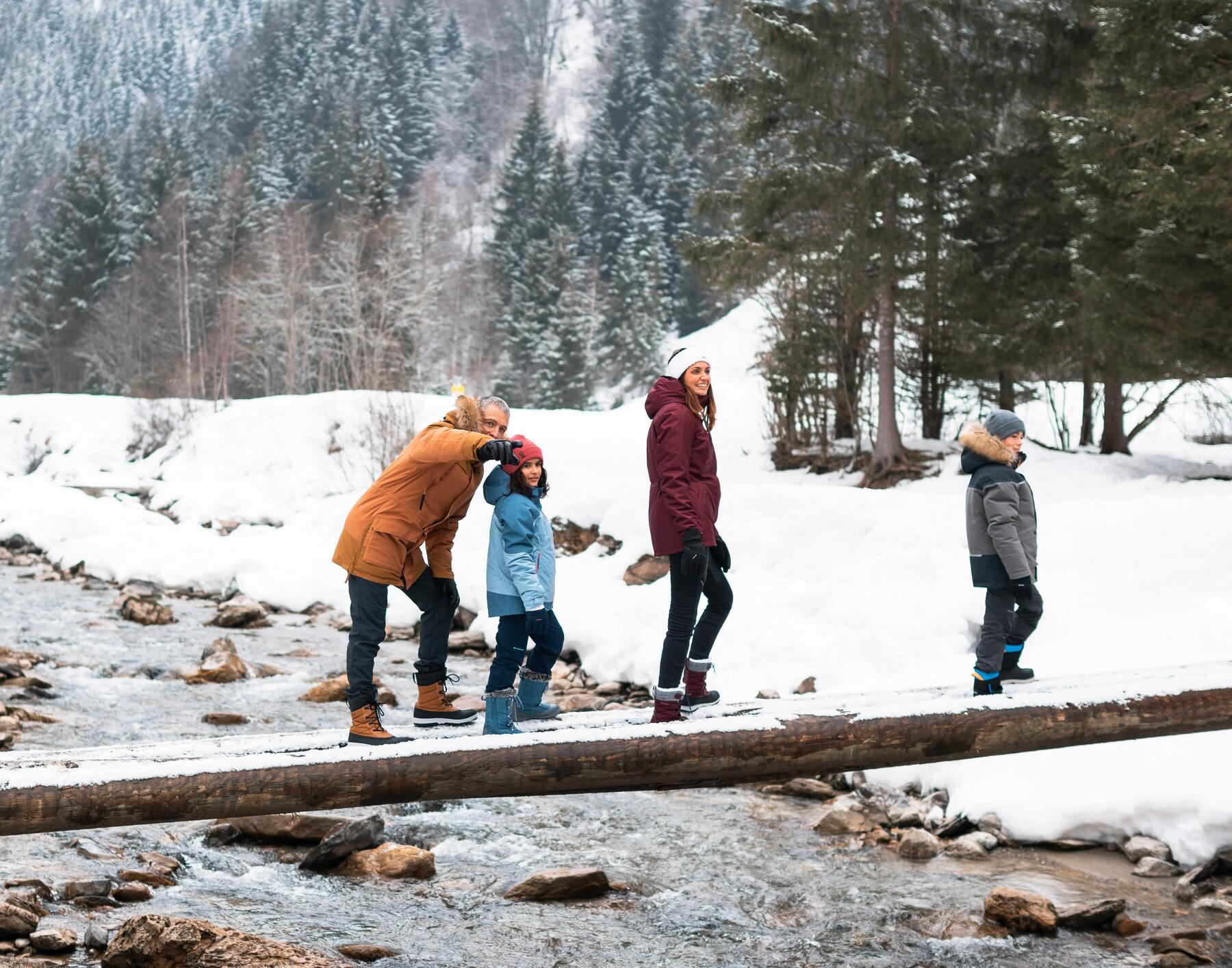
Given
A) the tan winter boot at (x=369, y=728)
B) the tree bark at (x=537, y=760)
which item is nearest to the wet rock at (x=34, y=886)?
the tree bark at (x=537, y=760)

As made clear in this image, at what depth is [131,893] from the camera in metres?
5.82

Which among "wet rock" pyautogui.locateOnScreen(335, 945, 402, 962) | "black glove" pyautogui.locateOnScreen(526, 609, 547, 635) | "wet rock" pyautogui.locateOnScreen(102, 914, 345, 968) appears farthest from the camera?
A: "black glove" pyautogui.locateOnScreen(526, 609, 547, 635)

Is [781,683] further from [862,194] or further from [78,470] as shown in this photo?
[78,470]

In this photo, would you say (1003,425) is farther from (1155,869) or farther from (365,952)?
(365,952)

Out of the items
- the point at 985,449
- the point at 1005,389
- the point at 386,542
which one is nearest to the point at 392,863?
the point at 386,542

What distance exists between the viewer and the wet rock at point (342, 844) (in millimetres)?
6445

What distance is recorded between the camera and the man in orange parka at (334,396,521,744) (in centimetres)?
539

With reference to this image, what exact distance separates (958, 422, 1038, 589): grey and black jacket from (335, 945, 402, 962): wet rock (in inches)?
143

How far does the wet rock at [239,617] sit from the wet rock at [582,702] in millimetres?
5787

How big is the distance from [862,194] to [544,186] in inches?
1710

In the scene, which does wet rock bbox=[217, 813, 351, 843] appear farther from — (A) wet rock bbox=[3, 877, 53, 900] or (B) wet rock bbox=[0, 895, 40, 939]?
(B) wet rock bbox=[0, 895, 40, 939]

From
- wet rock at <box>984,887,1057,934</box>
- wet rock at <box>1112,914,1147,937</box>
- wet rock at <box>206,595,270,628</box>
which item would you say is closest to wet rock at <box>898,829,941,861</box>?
wet rock at <box>984,887,1057,934</box>

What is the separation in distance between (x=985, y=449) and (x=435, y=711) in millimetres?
3341

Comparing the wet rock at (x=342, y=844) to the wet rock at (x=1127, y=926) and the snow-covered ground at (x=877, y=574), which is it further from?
the wet rock at (x=1127, y=926)
